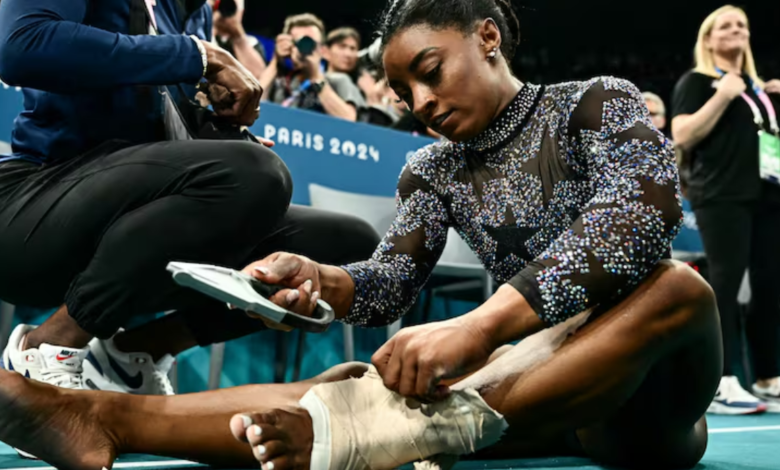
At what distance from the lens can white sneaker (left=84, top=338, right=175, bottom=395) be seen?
1.22m

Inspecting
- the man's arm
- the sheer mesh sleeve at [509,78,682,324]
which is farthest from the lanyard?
the man's arm

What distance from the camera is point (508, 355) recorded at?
2.92ft

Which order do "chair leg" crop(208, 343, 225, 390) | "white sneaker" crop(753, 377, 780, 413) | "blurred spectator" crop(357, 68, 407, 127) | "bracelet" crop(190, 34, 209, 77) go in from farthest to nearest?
"blurred spectator" crop(357, 68, 407, 127) → "white sneaker" crop(753, 377, 780, 413) → "chair leg" crop(208, 343, 225, 390) → "bracelet" crop(190, 34, 209, 77)

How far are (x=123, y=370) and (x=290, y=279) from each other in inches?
18.4

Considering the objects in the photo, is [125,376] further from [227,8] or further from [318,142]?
[227,8]

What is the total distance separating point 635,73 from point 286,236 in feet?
18.7

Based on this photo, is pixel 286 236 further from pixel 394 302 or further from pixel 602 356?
pixel 602 356

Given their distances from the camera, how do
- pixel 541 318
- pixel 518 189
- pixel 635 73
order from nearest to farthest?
pixel 541 318 → pixel 518 189 → pixel 635 73

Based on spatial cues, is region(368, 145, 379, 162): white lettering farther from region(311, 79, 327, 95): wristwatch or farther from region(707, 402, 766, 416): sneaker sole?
region(707, 402, 766, 416): sneaker sole

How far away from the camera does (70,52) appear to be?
1.04 metres

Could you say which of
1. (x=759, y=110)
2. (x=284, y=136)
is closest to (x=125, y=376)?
(x=284, y=136)

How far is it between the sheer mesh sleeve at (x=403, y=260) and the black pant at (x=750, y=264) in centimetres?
134

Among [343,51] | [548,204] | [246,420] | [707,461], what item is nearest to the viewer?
[246,420]

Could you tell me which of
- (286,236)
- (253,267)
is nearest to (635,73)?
(286,236)
